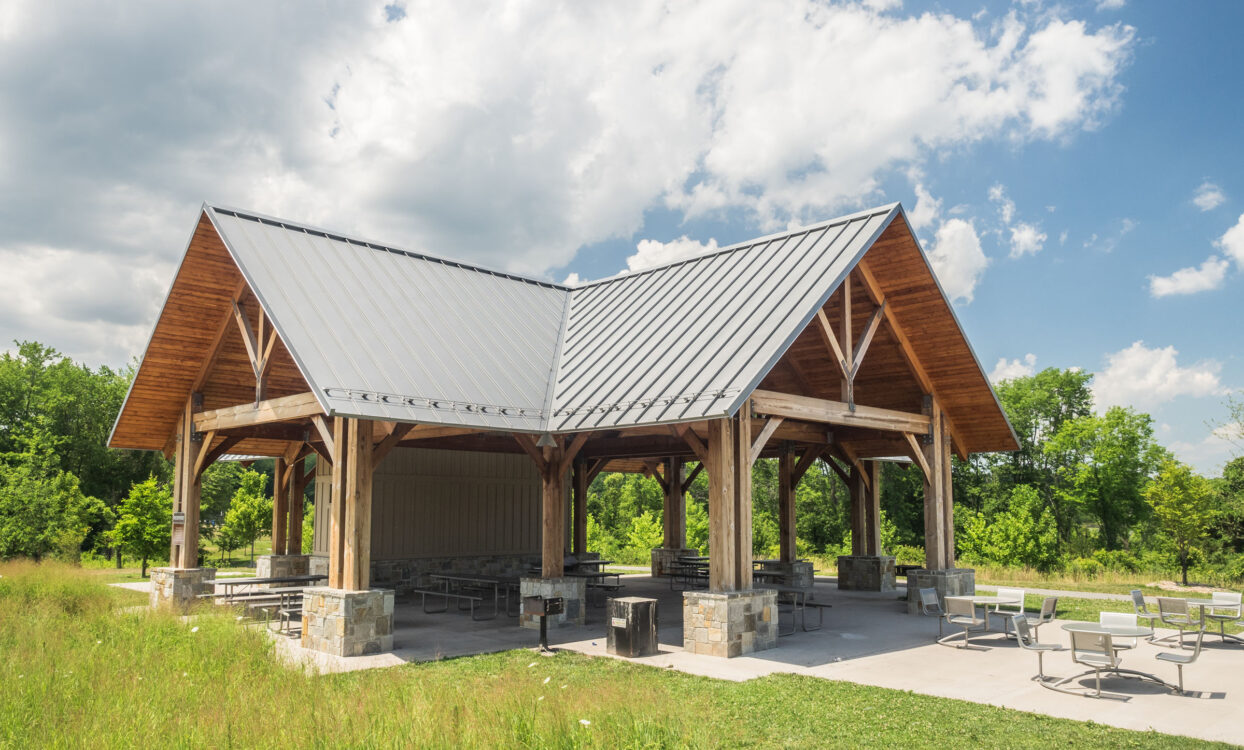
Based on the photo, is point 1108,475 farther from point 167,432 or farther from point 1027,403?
point 167,432

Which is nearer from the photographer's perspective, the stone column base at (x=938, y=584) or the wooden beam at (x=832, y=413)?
the wooden beam at (x=832, y=413)

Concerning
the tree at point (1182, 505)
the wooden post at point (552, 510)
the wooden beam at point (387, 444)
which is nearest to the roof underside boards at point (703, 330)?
Answer: the wooden post at point (552, 510)

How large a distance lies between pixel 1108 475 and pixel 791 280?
3615cm

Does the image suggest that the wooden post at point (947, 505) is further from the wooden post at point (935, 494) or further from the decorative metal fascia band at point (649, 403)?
the decorative metal fascia band at point (649, 403)

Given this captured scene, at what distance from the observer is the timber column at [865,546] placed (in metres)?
20.7

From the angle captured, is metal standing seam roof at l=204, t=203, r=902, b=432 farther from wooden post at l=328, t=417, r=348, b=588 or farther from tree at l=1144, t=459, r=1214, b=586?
tree at l=1144, t=459, r=1214, b=586

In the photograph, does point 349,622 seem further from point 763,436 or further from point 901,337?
point 901,337

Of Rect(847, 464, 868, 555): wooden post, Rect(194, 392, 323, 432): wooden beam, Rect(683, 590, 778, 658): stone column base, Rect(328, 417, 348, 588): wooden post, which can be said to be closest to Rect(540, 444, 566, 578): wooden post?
Rect(683, 590, 778, 658): stone column base

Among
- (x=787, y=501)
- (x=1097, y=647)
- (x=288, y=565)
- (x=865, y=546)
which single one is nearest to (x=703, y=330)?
(x=1097, y=647)

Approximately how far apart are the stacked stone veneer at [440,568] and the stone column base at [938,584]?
7503mm

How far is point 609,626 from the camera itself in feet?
36.5

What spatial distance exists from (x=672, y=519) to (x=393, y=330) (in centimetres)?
1391

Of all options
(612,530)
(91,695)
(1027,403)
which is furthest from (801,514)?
(91,695)

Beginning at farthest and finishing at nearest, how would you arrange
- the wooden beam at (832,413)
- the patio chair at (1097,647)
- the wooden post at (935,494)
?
the wooden post at (935,494) < the wooden beam at (832,413) < the patio chair at (1097,647)
